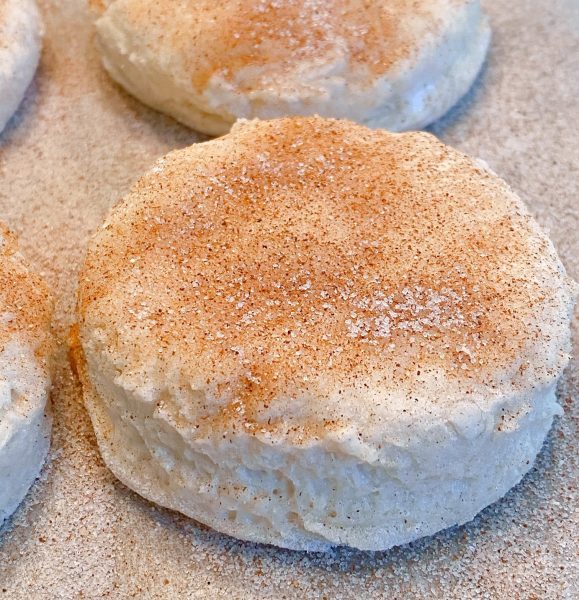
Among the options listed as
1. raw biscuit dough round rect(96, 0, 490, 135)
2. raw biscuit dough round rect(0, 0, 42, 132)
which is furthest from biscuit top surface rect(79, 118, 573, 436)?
raw biscuit dough round rect(0, 0, 42, 132)

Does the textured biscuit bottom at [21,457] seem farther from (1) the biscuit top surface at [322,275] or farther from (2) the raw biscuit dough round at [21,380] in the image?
(1) the biscuit top surface at [322,275]

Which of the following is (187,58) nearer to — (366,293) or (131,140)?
(131,140)

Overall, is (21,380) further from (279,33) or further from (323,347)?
(279,33)

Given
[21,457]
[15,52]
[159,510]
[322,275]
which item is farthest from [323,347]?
[15,52]

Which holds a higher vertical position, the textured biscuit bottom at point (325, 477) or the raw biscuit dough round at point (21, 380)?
the raw biscuit dough round at point (21, 380)

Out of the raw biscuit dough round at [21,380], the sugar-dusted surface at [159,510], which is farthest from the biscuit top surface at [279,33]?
the raw biscuit dough round at [21,380]

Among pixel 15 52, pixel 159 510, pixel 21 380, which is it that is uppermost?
pixel 15 52

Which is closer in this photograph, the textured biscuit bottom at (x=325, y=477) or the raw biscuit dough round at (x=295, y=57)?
the textured biscuit bottom at (x=325, y=477)
